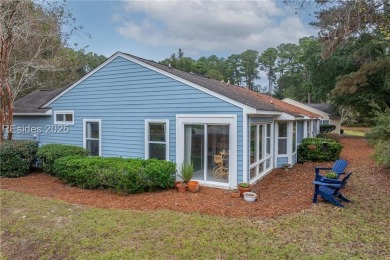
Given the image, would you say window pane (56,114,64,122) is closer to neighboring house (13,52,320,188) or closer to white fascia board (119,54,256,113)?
neighboring house (13,52,320,188)

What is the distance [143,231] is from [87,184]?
3.93 metres

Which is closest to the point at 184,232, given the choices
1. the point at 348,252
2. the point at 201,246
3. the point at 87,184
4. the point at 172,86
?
the point at 201,246

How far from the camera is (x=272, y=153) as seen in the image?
1160cm

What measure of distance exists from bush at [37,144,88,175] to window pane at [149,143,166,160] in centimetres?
272

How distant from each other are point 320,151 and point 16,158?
1308 centimetres

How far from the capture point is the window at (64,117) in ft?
38.2

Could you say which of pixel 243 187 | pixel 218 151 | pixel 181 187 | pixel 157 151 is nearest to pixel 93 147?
pixel 157 151

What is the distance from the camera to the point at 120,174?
25.2ft

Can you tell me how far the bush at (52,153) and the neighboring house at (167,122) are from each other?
104cm

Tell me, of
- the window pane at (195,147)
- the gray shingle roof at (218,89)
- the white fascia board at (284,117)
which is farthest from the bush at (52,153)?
the white fascia board at (284,117)

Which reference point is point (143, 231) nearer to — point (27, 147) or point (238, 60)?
point (27, 147)

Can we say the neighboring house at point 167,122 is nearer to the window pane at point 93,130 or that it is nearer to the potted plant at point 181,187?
the window pane at point 93,130

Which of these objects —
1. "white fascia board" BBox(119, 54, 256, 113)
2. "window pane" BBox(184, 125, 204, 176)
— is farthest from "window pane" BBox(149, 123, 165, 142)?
"white fascia board" BBox(119, 54, 256, 113)

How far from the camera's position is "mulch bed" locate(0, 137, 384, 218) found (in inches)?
255
